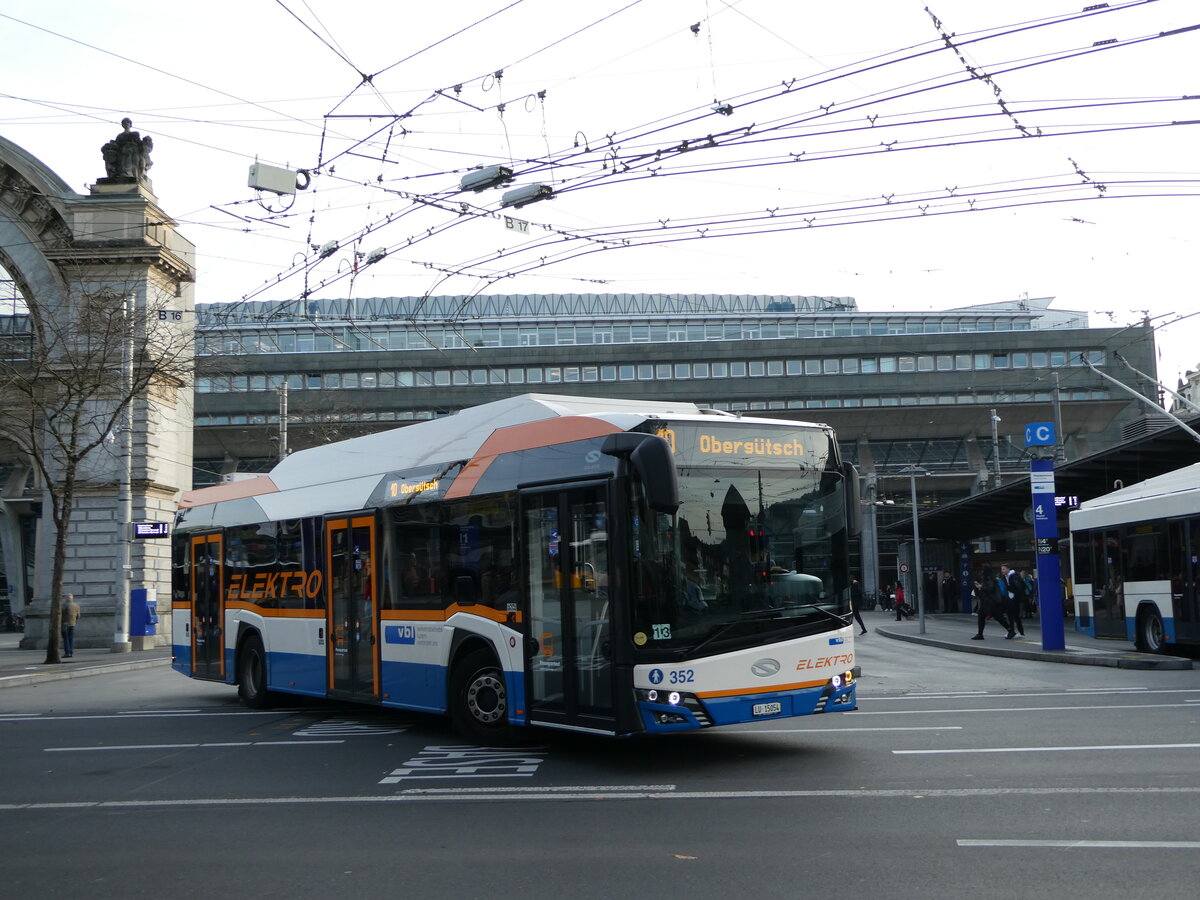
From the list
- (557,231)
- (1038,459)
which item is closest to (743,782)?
(557,231)

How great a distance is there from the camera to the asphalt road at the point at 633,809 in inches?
255

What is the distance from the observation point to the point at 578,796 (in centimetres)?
898

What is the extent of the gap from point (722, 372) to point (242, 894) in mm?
61326

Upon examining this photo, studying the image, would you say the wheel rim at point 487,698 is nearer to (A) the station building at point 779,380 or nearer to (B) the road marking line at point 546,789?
(B) the road marking line at point 546,789

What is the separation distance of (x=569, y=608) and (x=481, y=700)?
1.81 metres

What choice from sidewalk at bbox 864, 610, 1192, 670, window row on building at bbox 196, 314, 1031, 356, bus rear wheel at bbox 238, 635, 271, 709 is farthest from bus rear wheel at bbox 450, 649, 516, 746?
window row on building at bbox 196, 314, 1031, 356

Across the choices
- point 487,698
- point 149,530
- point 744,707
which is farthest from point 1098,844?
point 149,530

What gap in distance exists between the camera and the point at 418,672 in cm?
1227

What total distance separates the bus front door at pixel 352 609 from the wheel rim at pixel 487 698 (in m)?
1.93

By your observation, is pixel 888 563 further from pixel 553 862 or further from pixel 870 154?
pixel 553 862

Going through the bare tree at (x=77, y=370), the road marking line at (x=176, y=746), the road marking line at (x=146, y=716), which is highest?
the bare tree at (x=77, y=370)

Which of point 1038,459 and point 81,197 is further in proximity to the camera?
point 81,197

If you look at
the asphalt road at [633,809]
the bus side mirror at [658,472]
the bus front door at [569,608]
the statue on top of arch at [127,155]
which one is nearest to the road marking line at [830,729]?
the asphalt road at [633,809]

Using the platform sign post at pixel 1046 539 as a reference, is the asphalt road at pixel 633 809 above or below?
below
